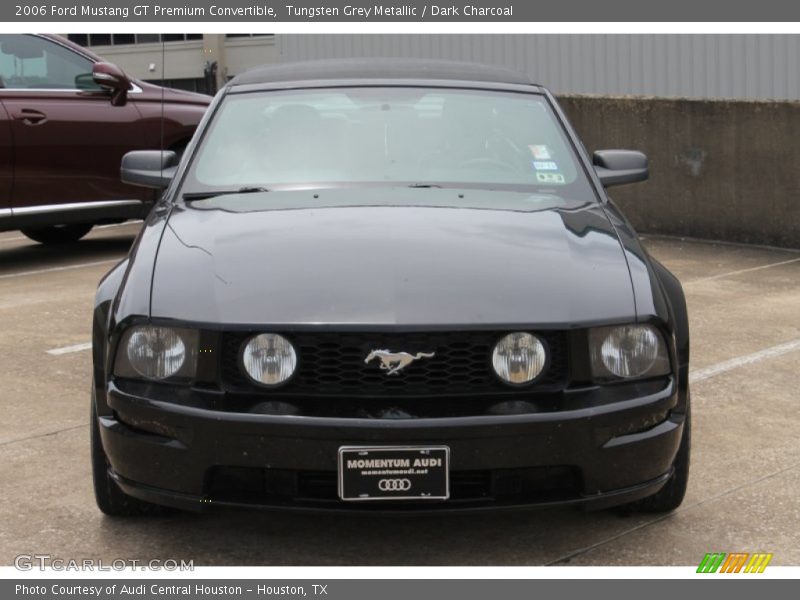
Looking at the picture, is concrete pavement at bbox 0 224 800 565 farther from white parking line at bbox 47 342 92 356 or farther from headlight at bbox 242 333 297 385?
headlight at bbox 242 333 297 385

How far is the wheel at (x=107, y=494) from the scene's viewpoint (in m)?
4.08

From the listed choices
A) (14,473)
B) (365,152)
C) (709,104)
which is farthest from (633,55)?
(14,473)

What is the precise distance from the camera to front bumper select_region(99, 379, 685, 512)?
3516mm

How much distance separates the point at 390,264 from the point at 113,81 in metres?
6.44

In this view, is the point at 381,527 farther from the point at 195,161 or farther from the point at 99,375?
the point at 195,161

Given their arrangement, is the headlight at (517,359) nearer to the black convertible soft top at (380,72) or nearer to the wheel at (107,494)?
the wheel at (107,494)

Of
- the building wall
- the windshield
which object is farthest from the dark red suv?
the building wall

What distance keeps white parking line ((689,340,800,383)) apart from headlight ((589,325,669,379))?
2.34 metres

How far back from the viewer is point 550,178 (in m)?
4.86

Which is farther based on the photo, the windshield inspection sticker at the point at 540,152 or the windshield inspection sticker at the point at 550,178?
the windshield inspection sticker at the point at 540,152

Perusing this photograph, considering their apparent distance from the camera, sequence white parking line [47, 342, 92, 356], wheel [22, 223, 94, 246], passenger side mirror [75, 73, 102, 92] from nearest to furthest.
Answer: white parking line [47, 342, 92, 356] → passenger side mirror [75, 73, 102, 92] → wheel [22, 223, 94, 246]

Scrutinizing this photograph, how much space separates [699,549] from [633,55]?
10.5 meters

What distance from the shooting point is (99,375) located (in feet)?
12.8

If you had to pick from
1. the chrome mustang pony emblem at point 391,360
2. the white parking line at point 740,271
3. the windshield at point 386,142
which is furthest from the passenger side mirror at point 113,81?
the chrome mustang pony emblem at point 391,360
